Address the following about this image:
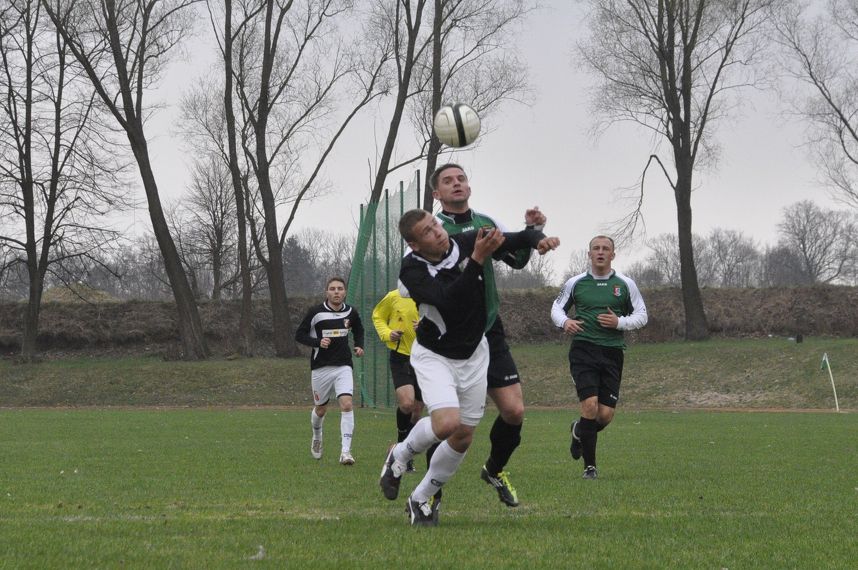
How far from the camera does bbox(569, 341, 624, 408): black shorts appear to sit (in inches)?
376

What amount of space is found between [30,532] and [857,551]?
4379 mm

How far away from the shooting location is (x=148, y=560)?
4789 millimetres

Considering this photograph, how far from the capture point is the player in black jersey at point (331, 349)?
445 inches

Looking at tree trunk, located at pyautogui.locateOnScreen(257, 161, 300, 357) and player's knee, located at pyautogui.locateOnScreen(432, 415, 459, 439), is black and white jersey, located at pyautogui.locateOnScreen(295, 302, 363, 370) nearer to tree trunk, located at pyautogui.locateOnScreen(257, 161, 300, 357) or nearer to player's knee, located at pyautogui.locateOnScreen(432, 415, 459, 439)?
player's knee, located at pyautogui.locateOnScreen(432, 415, 459, 439)

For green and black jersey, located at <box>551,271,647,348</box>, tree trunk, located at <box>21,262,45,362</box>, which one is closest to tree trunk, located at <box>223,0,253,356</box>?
tree trunk, located at <box>21,262,45,362</box>

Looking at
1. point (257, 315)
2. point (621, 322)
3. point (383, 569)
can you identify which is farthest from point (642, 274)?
point (383, 569)

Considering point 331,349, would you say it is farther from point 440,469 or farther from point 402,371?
point 440,469

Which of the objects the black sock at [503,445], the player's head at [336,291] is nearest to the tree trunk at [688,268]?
the player's head at [336,291]

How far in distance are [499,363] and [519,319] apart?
33315mm

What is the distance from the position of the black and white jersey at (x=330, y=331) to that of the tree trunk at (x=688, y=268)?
82.1ft

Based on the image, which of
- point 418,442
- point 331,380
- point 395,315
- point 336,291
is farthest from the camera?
point 331,380

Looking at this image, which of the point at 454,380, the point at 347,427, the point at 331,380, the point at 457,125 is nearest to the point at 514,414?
the point at 454,380

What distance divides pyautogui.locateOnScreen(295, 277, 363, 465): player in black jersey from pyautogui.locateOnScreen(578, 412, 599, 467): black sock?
111 inches

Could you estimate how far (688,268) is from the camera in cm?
3494
